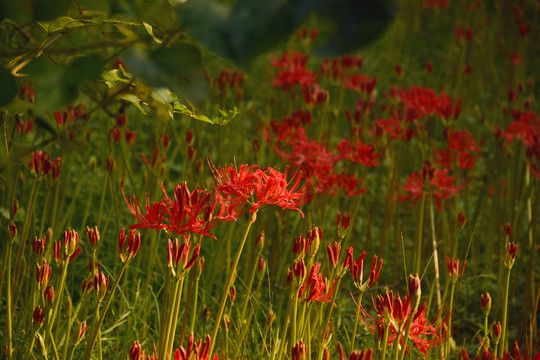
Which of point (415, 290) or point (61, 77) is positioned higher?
point (61, 77)

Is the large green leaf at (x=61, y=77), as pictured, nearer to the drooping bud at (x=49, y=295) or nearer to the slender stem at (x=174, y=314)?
the slender stem at (x=174, y=314)

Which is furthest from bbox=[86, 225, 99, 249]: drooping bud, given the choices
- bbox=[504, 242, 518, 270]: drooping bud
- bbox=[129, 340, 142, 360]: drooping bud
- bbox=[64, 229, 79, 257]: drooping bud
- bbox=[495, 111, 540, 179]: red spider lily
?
bbox=[495, 111, 540, 179]: red spider lily

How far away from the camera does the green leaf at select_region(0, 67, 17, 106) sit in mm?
645

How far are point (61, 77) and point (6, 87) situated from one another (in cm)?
9

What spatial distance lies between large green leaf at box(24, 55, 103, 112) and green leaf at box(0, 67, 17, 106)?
0.15 feet

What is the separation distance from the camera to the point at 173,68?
0.58 meters

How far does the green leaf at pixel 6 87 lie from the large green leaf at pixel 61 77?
5 cm

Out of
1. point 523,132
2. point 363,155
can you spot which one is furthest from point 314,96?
point 523,132

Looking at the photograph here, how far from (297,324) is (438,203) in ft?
2.98

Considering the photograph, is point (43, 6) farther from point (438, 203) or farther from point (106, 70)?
point (438, 203)

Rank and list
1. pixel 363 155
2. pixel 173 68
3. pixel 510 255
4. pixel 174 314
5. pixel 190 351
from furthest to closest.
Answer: pixel 363 155, pixel 510 255, pixel 174 314, pixel 190 351, pixel 173 68

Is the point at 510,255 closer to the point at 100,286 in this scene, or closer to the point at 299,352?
the point at 299,352

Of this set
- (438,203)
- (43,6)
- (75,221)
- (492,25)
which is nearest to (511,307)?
(438,203)

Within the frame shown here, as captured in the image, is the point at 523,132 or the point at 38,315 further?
the point at 523,132
